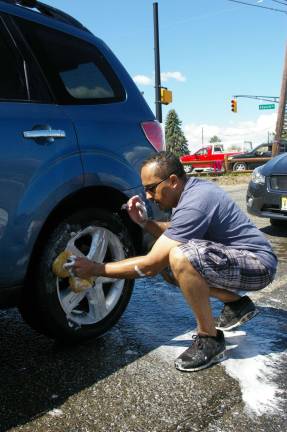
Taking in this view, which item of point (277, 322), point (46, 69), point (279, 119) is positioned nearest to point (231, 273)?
point (277, 322)

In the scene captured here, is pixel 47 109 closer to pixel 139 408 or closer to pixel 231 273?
pixel 231 273

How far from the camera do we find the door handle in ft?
7.52

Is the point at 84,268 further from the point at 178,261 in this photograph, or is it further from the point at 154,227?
the point at 154,227

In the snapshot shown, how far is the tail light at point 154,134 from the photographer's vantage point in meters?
2.96

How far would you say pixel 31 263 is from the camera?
8.02ft

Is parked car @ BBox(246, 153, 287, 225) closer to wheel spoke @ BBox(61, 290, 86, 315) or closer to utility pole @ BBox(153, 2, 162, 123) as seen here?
wheel spoke @ BBox(61, 290, 86, 315)

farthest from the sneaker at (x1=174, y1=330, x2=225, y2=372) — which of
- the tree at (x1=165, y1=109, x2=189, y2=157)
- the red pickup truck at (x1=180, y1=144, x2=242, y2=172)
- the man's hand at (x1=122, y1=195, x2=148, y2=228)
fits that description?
the tree at (x1=165, y1=109, x2=189, y2=157)

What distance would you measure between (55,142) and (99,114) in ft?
1.29

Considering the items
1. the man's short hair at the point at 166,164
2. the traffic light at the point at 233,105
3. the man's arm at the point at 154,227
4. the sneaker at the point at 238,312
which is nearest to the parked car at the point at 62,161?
the man's arm at the point at 154,227

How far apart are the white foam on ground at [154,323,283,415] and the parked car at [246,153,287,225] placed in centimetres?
307

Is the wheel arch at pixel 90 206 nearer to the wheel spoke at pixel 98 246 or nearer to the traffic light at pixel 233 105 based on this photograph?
the wheel spoke at pixel 98 246

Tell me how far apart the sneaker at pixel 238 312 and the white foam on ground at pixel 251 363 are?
9 centimetres

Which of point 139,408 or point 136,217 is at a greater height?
point 136,217

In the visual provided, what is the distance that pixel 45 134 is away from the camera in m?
2.36
